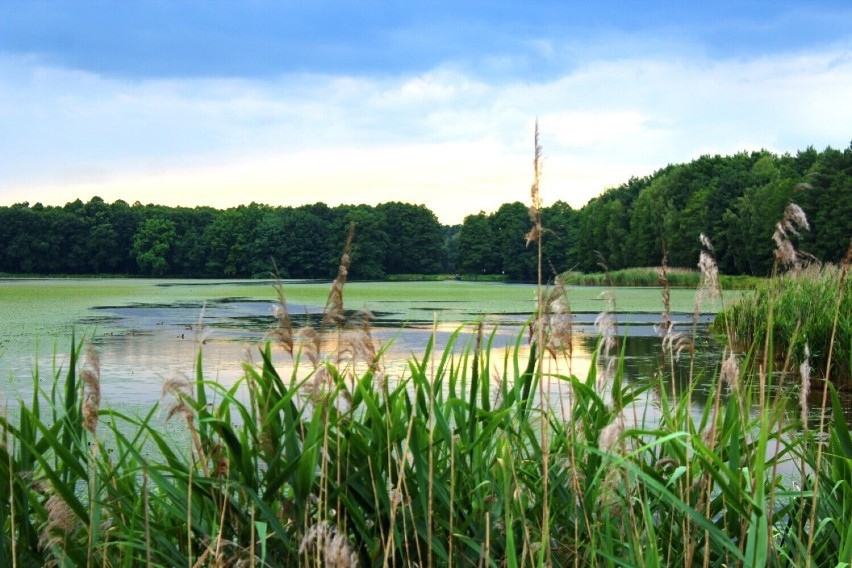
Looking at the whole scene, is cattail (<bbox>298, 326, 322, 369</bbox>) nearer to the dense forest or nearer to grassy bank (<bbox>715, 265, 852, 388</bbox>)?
grassy bank (<bbox>715, 265, 852, 388</bbox>)

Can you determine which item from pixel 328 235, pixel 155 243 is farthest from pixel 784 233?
pixel 155 243

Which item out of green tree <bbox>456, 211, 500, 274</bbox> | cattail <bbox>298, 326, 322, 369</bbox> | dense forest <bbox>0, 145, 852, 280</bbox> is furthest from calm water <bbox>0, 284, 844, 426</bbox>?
green tree <bbox>456, 211, 500, 274</bbox>

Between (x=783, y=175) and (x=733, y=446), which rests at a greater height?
(x=783, y=175)

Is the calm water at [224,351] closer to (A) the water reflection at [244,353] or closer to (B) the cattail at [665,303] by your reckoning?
(A) the water reflection at [244,353]

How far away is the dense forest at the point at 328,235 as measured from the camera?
69062 mm

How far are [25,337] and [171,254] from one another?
66610 mm

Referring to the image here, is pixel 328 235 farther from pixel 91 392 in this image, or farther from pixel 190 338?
pixel 91 392

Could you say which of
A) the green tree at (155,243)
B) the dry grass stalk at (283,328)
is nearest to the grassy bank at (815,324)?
the dry grass stalk at (283,328)

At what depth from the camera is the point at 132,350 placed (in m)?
13.6

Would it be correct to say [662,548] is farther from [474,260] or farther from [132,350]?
[474,260]

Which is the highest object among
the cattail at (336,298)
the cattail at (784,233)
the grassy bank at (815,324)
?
the cattail at (784,233)

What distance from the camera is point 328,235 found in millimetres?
75812

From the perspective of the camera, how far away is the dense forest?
2719 inches

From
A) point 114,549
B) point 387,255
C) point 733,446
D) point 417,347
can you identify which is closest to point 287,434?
point 114,549
